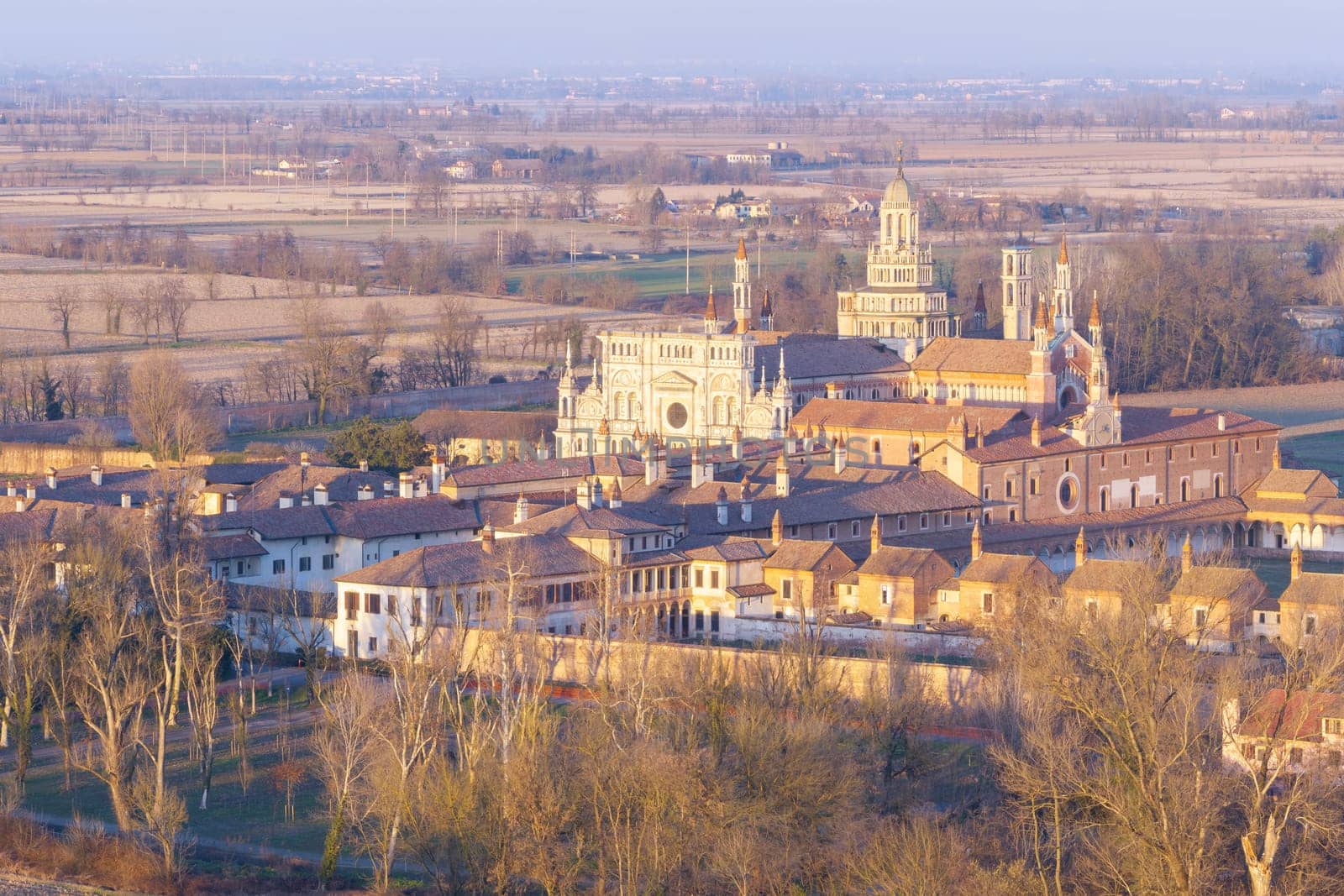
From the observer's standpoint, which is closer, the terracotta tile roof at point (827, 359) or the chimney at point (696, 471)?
the chimney at point (696, 471)

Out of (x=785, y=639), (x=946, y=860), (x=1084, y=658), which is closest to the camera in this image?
(x=946, y=860)

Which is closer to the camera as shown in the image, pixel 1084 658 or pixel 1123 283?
pixel 1084 658

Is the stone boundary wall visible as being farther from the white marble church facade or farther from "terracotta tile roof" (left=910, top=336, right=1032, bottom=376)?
"terracotta tile roof" (left=910, top=336, right=1032, bottom=376)

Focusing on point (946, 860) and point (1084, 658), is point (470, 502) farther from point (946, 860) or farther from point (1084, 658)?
point (946, 860)

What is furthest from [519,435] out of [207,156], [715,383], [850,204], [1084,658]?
[207,156]

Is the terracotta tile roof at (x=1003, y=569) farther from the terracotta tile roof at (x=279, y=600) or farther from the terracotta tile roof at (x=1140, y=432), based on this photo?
the terracotta tile roof at (x=279, y=600)

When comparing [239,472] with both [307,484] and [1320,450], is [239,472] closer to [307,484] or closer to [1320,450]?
[307,484]

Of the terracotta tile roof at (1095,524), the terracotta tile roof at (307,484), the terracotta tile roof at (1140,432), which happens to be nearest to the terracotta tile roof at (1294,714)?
the terracotta tile roof at (1095,524)
